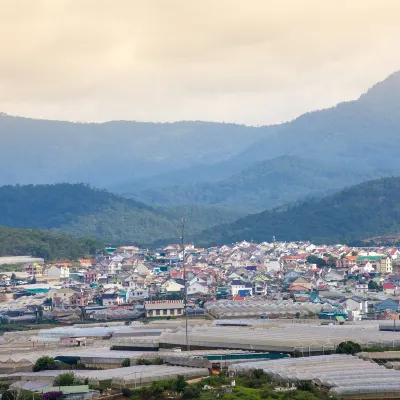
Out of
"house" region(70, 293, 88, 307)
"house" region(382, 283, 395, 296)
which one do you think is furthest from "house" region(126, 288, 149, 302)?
"house" region(382, 283, 395, 296)

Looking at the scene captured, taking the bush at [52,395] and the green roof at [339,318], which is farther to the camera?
the green roof at [339,318]

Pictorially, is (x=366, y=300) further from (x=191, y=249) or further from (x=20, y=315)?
(x=191, y=249)

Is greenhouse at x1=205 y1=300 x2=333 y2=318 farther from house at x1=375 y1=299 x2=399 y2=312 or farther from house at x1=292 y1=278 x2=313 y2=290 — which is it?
house at x1=292 y1=278 x2=313 y2=290

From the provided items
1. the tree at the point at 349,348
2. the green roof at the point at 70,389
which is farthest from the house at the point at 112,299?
the green roof at the point at 70,389

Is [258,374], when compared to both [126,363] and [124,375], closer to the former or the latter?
[124,375]

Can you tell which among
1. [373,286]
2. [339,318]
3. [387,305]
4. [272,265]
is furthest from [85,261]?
[339,318]

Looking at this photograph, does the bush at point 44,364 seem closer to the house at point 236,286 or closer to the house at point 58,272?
the house at point 236,286

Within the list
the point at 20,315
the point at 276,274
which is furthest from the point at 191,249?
the point at 20,315
